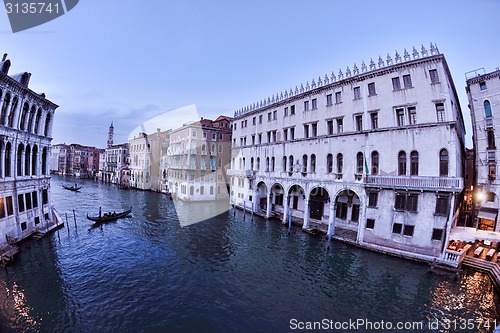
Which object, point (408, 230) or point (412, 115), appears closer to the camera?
point (408, 230)

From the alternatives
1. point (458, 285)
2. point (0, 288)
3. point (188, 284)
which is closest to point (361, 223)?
point (458, 285)

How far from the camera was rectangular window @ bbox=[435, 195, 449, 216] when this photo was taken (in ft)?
53.6

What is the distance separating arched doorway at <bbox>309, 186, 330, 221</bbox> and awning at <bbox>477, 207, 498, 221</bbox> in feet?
42.9

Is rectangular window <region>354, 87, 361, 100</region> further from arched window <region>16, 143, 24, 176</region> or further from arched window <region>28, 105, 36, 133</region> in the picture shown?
arched window <region>16, 143, 24, 176</region>

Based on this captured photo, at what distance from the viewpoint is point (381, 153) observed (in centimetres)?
1950

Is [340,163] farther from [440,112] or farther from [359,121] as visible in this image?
[440,112]

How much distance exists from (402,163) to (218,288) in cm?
1601

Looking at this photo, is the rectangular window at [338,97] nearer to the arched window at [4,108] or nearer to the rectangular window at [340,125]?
the rectangular window at [340,125]

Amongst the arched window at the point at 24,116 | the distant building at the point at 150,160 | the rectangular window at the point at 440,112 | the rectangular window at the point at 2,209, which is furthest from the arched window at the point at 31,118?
the distant building at the point at 150,160

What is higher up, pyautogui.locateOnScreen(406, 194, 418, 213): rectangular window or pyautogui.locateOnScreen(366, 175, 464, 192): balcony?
pyautogui.locateOnScreen(366, 175, 464, 192): balcony

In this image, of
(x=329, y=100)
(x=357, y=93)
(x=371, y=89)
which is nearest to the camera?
(x=371, y=89)

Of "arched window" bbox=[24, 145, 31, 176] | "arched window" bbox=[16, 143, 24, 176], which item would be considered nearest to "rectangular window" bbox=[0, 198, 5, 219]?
"arched window" bbox=[16, 143, 24, 176]

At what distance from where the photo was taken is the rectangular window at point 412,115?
713 inches

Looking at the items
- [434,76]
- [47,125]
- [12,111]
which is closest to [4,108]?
[12,111]
